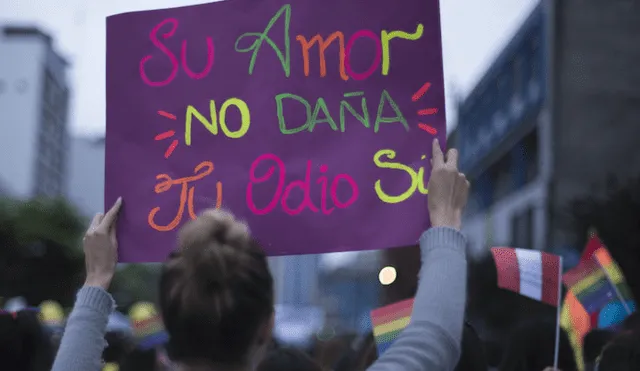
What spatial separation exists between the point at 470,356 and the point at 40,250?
43360mm

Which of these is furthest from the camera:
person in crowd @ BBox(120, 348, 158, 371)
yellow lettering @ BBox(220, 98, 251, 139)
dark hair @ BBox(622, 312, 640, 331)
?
person in crowd @ BBox(120, 348, 158, 371)

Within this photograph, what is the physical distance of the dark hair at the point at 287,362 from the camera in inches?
167

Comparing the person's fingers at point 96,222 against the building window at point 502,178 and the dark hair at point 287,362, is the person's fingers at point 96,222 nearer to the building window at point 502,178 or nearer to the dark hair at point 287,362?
the dark hair at point 287,362

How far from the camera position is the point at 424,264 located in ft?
Answer: 6.68

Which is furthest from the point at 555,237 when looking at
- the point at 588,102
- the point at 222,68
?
the point at 222,68

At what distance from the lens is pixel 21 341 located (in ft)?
12.7

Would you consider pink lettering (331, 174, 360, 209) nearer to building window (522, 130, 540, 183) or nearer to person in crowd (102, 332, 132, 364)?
person in crowd (102, 332, 132, 364)

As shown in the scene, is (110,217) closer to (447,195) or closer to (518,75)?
(447,195)

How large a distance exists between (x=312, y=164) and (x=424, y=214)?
395 millimetres

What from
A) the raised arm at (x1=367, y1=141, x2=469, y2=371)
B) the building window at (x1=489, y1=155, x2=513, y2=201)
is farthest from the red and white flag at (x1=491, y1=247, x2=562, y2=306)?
the building window at (x1=489, y1=155, x2=513, y2=201)

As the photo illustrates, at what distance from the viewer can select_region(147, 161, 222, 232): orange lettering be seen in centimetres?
283

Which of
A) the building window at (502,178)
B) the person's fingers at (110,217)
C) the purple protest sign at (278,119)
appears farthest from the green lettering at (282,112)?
the building window at (502,178)

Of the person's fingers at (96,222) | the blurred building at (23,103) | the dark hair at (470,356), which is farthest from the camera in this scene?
the blurred building at (23,103)

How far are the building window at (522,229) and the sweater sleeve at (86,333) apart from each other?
3010 cm
